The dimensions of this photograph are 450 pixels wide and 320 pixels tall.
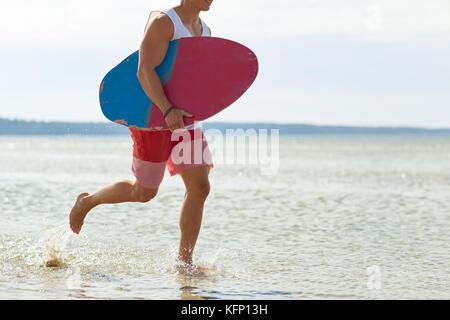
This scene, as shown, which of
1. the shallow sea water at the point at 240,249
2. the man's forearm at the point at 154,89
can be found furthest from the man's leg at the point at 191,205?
the man's forearm at the point at 154,89

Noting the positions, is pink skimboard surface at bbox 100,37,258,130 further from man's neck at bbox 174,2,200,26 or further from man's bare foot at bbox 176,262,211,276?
man's bare foot at bbox 176,262,211,276

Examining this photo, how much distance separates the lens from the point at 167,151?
440cm

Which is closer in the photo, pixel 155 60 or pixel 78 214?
pixel 155 60

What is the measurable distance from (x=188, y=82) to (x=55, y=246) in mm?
1462

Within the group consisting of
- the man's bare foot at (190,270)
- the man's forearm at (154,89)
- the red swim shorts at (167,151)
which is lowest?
the man's bare foot at (190,270)

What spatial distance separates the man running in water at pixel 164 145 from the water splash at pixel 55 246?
0.41 meters

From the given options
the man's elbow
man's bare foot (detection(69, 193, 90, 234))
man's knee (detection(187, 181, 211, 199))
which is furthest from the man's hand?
man's bare foot (detection(69, 193, 90, 234))

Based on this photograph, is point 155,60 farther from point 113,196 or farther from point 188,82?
point 113,196

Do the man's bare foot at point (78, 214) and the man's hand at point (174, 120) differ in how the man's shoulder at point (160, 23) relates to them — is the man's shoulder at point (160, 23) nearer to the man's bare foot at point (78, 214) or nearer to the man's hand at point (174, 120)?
the man's hand at point (174, 120)

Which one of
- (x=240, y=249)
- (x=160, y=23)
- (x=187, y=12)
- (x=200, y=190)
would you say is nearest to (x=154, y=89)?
(x=160, y=23)

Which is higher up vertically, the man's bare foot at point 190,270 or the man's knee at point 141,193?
the man's knee at point 141,193

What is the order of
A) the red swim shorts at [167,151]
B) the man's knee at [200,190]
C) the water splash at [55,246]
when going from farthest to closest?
the water splash at [55,246] → the man's knee at [200,190] → the red swim shorts at [167,151]

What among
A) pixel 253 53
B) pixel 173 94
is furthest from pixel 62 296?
pixel 253 53

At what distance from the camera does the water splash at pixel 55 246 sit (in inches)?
190
